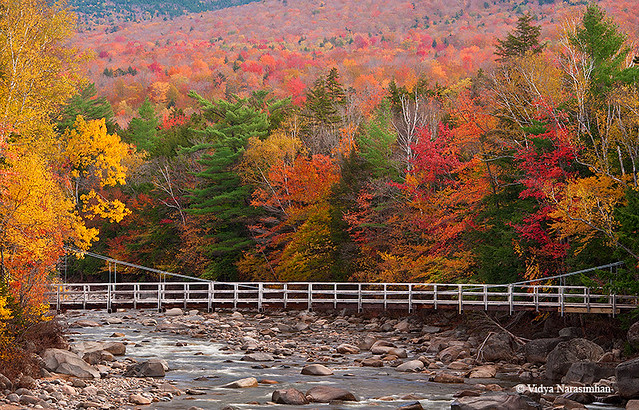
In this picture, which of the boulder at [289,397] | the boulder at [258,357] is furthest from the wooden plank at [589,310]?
the boulder at [289,397]

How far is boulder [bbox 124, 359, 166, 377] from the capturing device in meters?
24.3

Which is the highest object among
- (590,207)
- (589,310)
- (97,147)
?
(97,147)

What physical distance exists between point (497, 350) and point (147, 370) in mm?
12442

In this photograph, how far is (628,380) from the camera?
20531 mm

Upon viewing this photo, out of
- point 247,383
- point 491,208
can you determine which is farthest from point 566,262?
point 247,383

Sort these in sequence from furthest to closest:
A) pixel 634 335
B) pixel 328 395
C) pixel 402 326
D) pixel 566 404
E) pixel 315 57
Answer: pixel 315 57
pixel 402 326
pixel 634 335
pixel 328 395
pixel 566 404

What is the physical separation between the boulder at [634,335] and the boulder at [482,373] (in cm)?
443

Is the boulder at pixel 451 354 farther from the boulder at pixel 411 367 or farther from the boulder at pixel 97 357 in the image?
the boulder at pixel 97 357

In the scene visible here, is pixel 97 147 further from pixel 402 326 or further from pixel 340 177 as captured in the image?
pixel 340 177

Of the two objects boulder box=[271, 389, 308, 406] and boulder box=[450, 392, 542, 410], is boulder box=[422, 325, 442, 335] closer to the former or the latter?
boulder box=[450, 392, 542, 410]

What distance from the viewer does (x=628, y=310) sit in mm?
26828

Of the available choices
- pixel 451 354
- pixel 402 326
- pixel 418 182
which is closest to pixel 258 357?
pixel 451 354

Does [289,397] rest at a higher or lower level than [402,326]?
lower

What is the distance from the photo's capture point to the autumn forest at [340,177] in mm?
23641
